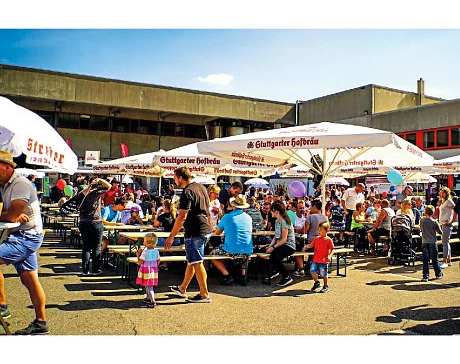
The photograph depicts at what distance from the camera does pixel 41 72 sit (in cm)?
3209

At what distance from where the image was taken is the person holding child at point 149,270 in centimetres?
651

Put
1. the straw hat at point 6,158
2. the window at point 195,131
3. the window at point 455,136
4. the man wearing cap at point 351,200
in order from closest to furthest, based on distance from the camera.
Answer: the straw hat at point 6,158 → the man wearing cap at point 351,200 → the window at point 455,136 → the window at point 195,131

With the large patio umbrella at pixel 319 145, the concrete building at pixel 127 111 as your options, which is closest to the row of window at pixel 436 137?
the concrete building at pixel 127 111

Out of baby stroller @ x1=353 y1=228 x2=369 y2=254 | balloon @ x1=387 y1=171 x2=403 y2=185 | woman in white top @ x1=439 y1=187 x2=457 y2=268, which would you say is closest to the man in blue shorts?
woman in white top @ x1=439 y1=187 x2=457 y2=268

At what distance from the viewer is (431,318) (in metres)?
6.12

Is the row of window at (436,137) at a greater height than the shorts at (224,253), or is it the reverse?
the row of window at (436,137)

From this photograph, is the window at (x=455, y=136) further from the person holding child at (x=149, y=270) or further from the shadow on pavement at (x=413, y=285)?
the person holding child at (x=149, y=270)

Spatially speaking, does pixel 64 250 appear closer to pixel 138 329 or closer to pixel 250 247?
pixel 250 247

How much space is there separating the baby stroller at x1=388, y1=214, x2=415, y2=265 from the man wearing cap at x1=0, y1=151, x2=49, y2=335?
26.1ft

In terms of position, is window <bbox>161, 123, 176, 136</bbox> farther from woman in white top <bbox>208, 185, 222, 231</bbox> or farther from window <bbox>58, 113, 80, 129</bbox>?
woman in white top <bbox>208, 185, 222, 231</bbox>

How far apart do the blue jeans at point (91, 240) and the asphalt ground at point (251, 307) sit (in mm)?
284

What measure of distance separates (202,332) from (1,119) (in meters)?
3.25

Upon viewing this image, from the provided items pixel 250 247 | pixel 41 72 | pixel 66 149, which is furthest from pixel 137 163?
pixel 41 72

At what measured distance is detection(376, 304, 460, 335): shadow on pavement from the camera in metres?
5.60
